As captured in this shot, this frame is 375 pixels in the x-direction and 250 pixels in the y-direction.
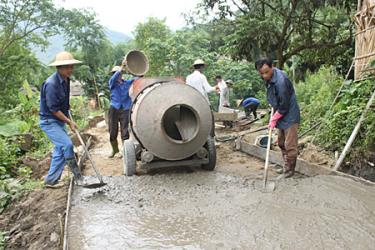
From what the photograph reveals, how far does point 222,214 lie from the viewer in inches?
161

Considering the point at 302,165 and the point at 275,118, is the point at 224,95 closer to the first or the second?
the point at 302,165

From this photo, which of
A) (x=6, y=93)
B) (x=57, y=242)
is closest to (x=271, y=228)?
(x=57, y=242)

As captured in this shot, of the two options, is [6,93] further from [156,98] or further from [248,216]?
[248,216]

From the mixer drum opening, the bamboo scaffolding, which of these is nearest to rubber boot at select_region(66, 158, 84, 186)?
the mixer drum opening

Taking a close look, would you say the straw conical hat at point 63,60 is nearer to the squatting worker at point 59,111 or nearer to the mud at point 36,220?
the squatting worker at point 59,111

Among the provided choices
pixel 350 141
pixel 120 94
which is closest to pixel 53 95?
pixel 120 94

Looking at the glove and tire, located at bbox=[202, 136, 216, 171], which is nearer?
the glove

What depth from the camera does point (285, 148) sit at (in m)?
5.62

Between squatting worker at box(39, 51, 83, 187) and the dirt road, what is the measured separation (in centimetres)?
51

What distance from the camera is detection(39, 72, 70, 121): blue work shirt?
5.02 metres

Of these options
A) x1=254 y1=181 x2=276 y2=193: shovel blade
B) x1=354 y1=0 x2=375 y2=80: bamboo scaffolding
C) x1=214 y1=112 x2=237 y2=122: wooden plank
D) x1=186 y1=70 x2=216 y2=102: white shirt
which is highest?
x1=354 y1=0 x2=375 y2=80: bamboo scaffolding

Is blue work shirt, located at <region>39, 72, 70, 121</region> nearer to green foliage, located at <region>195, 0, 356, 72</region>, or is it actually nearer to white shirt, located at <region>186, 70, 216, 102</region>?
white shirt, located at <region>186, 70, 216, 102</region>

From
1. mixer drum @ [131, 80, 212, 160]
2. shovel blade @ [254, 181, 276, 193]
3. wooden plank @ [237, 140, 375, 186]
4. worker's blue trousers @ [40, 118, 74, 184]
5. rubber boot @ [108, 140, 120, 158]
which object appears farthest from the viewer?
rubber boot @ [108, 140, 120, 158]

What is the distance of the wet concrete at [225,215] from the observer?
136 inches
